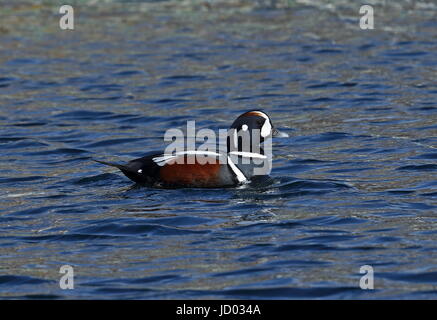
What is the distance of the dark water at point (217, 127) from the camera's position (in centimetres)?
911

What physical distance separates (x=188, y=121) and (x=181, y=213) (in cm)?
573

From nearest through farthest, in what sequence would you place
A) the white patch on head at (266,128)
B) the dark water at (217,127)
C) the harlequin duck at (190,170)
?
the dark water at (217,127) → the harlequin duck at (190,170) → the white patch on head at (266,128)

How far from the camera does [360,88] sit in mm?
18297

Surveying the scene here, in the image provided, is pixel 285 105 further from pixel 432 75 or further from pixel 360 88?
pixel 432 75

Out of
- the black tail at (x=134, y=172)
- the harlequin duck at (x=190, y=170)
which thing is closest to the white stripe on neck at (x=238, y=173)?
the harlequin duck at (x=190, y=170)

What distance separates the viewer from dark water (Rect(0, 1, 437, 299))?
9109 mm

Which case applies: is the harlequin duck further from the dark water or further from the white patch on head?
the white patch on head

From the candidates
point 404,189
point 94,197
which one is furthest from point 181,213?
point 404,189

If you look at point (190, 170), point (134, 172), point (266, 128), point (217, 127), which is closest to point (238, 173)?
point (190, 170)

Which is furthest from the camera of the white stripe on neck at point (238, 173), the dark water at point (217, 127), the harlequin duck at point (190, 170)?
the white stripe on neck at point (238, 173)

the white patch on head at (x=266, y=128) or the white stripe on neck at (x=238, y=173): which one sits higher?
the white patch on head at (x=266, y=128)

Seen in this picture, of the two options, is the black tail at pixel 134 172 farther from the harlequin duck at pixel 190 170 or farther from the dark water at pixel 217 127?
the dark water at pixel 217 127

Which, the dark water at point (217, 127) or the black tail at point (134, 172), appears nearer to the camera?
the dark water at point (217, 127)

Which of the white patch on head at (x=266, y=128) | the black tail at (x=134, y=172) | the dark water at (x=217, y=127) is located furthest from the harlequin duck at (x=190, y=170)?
the white patch on head at (x=266, y=128)
